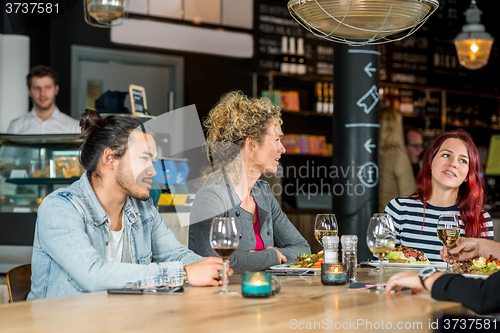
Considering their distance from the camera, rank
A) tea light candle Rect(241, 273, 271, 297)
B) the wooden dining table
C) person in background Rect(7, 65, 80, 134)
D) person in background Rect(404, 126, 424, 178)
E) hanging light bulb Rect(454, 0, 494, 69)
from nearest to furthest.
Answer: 1. the wooden dining table
2. tea light candle Rect(241, 273, 271, 297)
3. person in background Rect(7, 65, 80, 134)
4. hanging light bulb Rect(454, 0, 494, 69)
5. person in background Rect(404, 126, 424, 178)

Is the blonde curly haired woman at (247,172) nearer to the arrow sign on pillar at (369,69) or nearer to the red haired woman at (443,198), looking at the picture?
the red haired woman at (443,198)

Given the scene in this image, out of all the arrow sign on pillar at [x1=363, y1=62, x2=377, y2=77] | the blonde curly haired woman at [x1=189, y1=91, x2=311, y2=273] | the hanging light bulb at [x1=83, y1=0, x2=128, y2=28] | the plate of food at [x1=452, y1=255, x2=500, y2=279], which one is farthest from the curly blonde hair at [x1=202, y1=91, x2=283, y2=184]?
the hanging light bulb at [x1=83, y1=0, x2=128, y2=28]

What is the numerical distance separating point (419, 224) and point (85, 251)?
5.57 ft

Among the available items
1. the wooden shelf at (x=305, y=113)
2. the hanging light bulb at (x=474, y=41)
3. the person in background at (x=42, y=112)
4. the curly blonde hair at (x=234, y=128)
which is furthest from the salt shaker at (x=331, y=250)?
the wooden shelf at (x=305, y=113)

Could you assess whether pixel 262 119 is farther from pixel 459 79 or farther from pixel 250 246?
pixel 459 79

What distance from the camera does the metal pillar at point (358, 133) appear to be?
4074mm

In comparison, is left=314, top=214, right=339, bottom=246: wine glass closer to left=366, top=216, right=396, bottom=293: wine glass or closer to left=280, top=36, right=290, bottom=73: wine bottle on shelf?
left=366, top=216, right=396, bottom=293: wine glass

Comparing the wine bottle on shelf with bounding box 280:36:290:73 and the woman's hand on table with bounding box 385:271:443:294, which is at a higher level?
the wine bottle on shelf with bounding box 280:36:290:73

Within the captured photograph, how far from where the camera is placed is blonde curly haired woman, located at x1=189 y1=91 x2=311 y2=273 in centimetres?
267

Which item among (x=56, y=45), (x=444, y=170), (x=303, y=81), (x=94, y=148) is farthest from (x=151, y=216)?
(x=303, y=81)

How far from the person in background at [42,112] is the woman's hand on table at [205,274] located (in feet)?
11.5

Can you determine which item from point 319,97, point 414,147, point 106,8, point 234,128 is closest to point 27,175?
point 106,8

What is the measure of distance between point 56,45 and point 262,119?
3.68 metres

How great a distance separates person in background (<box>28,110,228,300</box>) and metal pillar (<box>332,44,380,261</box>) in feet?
6.80
